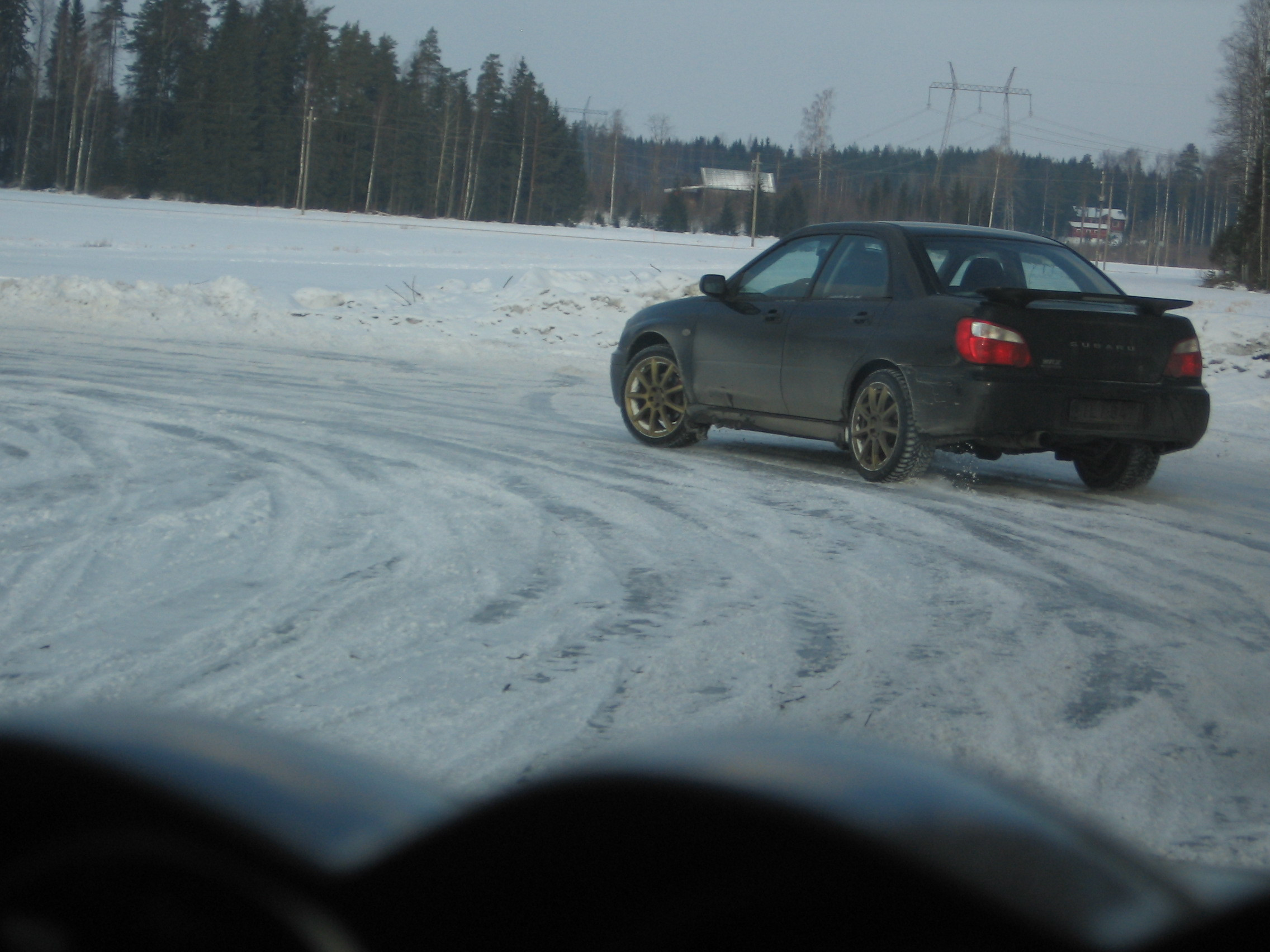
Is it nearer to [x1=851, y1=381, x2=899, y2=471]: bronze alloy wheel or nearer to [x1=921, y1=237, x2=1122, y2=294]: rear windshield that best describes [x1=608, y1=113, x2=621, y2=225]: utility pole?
[x1=921, y1=237, x2=1122, y2=294]: rear windshield

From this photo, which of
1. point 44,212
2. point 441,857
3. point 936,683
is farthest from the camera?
point 44,212

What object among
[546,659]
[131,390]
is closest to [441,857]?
[546,659]

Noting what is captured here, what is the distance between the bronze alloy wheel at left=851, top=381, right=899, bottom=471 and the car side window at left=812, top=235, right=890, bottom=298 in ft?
2.02

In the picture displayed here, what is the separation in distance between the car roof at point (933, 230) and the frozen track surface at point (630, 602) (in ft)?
4.97

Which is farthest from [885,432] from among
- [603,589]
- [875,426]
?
[603,589]

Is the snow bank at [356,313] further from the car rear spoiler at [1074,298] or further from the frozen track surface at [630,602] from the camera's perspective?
the car rear spoiler at [1074,298]

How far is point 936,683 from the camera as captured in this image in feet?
13.0

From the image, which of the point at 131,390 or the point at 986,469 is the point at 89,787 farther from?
the point at 131,390

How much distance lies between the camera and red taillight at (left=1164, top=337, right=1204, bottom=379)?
291 inches

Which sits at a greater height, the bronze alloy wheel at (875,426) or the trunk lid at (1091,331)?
the trunk lid at (1091,331)

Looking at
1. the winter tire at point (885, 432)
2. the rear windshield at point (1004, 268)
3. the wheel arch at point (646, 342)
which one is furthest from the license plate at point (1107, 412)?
A: the wheel arch at point (646, 342)

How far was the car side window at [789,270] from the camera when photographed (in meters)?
8.43

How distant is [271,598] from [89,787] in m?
4.00

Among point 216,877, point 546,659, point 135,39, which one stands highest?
point 135,39
